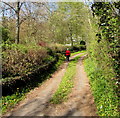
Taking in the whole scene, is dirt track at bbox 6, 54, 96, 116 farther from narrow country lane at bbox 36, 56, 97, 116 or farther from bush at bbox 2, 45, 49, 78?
bush at bbox 2, 45, 49, 78

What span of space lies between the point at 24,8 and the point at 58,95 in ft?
34.6

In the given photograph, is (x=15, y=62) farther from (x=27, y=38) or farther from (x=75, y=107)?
(x=27, y=38)

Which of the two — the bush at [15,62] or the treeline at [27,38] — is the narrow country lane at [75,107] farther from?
the bush at [15,62]

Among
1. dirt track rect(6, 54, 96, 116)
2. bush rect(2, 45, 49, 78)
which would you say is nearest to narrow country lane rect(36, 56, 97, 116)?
dirt track rect(6, 54, 96, 116)

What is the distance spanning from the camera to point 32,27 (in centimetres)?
1453

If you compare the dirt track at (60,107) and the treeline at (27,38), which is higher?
the treeline at (27,38)

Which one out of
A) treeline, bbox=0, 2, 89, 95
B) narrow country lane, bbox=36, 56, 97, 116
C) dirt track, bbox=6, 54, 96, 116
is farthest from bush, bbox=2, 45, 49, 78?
narrow country lane, bbox=36, 56, 97, 116

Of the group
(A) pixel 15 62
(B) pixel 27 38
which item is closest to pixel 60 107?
(A) pixel 15 62

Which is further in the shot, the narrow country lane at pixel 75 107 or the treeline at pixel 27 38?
the treeline at pixel 27 38

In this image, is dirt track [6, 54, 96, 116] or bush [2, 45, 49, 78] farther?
bush [2, 45, 49, 78]

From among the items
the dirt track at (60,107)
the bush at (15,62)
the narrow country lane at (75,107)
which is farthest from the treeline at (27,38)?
the narrow country lane at (75,107)

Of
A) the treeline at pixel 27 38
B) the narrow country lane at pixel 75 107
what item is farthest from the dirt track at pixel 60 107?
the treeline at pixel 27 38

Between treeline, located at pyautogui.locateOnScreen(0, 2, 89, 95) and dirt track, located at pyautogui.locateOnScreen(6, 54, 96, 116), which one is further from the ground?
treeline, located at pyautogui.locateOnScreen(0, 2, 89, 95)

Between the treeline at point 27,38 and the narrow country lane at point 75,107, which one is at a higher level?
the treeline at point 27,38
